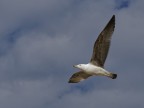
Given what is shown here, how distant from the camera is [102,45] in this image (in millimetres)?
40938

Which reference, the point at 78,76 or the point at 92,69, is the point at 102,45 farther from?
the point at 78,76

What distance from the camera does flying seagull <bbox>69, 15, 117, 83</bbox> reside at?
40.6 m

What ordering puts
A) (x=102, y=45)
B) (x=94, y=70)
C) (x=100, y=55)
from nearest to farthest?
(x=102, y=45) → (x=100, y=55) → (x=94, y=70)

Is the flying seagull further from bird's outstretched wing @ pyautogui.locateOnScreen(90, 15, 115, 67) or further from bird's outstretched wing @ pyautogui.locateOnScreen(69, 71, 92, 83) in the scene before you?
bird's outstretched wing @ pyautogui.locateOnScreen(69, 71, 92, 83)

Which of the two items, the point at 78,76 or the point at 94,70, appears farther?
the point at 78,76

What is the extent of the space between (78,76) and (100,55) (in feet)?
11.8

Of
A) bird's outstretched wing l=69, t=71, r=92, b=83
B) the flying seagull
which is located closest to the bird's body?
the flying seagull

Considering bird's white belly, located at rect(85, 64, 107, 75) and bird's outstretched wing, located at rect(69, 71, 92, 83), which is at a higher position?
bird's outstretched wing, located at rect(69, 71, 92, 83)

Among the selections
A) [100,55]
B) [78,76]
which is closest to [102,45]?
[100,55]

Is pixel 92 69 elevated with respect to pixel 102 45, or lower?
lower

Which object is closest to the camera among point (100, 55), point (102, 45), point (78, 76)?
point (102, 45)

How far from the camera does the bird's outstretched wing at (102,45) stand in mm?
Result: 40438

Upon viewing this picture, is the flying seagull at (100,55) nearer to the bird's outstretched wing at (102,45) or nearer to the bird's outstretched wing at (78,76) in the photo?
the bird's outstretched wing at (102,45)

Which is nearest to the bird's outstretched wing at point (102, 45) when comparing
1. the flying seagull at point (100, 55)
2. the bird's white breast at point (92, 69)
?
the flying seagull at point (100, 55)
